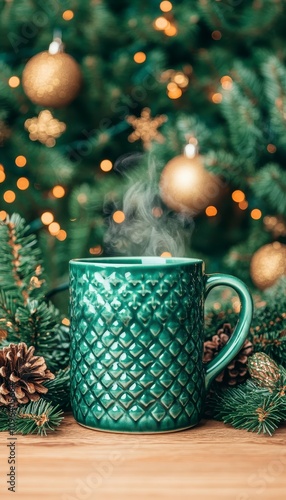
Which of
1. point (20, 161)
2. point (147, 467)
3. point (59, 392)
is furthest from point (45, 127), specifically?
point (147, 467)

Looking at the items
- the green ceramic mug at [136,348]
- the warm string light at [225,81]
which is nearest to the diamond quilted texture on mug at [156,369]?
the green ceramic mug at [136,348]

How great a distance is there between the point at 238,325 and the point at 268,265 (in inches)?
24.7

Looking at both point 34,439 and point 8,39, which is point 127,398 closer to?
point 34,439

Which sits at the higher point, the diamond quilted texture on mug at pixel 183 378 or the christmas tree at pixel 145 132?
the christmas tree at pixel 145 132

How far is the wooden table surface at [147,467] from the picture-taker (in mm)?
412

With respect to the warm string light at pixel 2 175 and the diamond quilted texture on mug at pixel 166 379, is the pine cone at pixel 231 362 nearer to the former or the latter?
the diamond quilted texture on mug at pixel 166 379

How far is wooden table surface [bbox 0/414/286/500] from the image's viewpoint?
0.41 meters

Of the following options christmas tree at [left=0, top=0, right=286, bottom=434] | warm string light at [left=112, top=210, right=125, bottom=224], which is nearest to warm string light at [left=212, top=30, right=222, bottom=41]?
christmas tree at [left=0, top=0, right=286, bottom=434]

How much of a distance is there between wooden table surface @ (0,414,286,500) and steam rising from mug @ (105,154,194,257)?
0.73 metres

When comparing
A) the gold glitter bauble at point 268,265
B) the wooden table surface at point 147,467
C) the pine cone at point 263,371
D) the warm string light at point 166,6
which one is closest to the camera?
the wooden table surface at point 147,467

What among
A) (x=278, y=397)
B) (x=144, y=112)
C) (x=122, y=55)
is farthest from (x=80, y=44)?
(x=278, y=397)

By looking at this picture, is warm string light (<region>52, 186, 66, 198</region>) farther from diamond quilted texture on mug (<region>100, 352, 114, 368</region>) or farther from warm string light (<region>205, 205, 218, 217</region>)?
diamond quilted texture on mug (<region>100, 352, 114, 368</region>)

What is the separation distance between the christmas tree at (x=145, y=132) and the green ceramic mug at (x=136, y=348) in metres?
0.67

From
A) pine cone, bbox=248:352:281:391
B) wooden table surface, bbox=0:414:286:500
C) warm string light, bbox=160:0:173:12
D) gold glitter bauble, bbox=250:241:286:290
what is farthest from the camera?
warm string light, bbox=160:0:173:12
